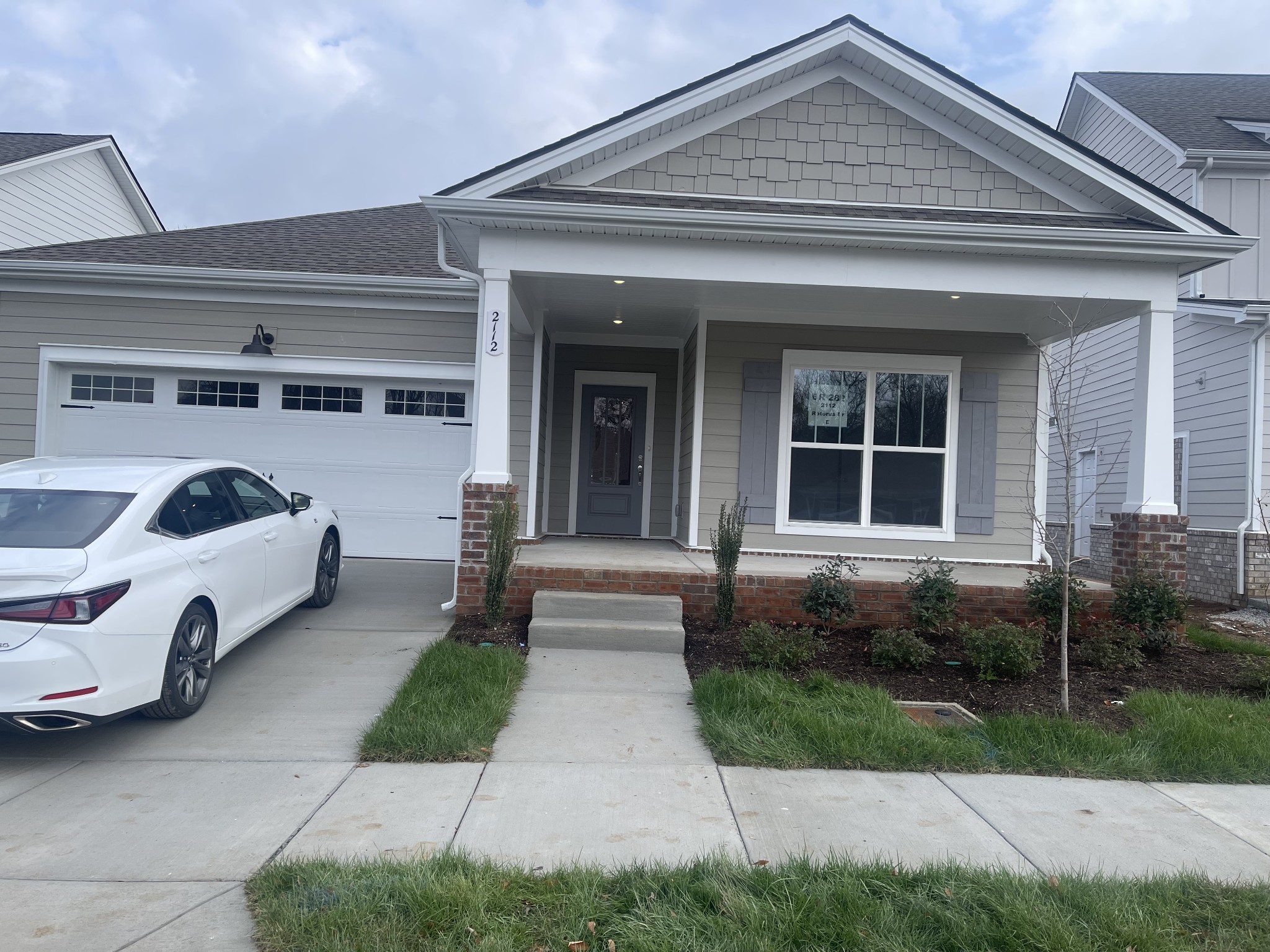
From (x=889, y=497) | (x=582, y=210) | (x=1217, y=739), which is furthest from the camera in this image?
(x=889, y=497)

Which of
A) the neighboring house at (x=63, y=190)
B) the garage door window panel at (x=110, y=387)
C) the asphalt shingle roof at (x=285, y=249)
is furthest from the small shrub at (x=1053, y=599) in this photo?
the neighboring house at (x=63, y=190)

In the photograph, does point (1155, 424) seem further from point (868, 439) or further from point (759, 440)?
point (759, 440)

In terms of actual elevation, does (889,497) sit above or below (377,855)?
above

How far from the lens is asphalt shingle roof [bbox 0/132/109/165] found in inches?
524

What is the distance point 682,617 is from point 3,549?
4.95 meters

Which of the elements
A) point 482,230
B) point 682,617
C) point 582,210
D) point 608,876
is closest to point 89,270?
Result: point 482,230

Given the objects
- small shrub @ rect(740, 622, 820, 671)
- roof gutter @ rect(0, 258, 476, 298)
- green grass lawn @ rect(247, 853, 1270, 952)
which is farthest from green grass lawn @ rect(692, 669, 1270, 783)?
roof gutter @ rect(0, 258, 476, 298)

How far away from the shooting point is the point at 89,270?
1035cm

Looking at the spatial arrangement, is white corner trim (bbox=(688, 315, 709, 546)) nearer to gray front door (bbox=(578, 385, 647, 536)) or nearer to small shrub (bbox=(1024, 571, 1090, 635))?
gray front door (bbox=(578, 385, 647, 536))

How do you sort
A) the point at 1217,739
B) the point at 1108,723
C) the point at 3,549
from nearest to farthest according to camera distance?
the point at 3,549
the point at 1217,739
the point at 1108,723

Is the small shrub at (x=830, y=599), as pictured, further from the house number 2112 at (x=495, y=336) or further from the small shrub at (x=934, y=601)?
the house number 2112 at (x=495, y=336)

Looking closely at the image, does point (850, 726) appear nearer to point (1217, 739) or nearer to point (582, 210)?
point (1217, 739)

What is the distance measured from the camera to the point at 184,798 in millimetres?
4289

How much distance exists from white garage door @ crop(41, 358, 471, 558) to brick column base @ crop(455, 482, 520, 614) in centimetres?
317
